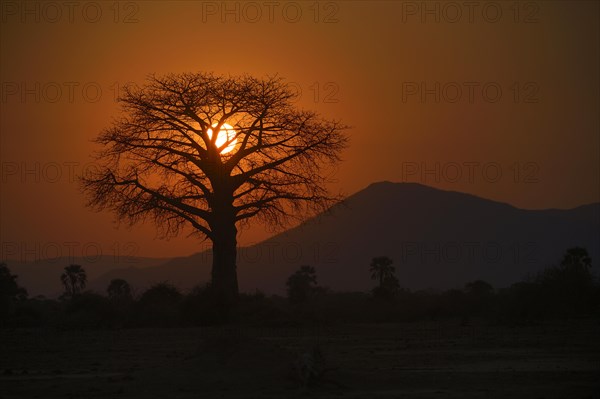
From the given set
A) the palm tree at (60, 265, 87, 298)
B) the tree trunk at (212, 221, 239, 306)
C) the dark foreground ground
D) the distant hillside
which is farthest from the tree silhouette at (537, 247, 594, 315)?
the distant hillside

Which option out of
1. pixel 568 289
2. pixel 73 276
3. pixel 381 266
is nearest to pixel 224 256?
pixel 568 289

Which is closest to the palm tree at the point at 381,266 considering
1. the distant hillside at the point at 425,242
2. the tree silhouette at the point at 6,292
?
the tree silhouette at the point at 6,292

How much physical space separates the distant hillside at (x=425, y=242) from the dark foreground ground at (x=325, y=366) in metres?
129

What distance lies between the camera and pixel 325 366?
16.3 metres

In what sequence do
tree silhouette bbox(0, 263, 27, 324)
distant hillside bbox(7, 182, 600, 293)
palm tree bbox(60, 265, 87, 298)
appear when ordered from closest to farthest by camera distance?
tree silhouette bbox(0, 263, 27, 324)
palm tree bbox(60, 265, 87, 298)
distant hillside bbox(7, 182, 600, 293)

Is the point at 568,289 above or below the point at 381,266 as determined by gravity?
→ below

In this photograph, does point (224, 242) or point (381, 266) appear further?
point (381, 266)

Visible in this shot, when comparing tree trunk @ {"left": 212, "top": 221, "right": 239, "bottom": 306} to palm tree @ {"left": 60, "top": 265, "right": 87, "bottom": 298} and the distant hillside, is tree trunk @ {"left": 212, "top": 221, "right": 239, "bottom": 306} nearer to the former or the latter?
palm tree @ {"left": 60, "top": 265, "right": 87, "bottom": 298}

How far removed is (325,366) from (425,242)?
15431 centimetres

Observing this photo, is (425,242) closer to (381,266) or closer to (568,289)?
(381,266)

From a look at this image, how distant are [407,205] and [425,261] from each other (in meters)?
21.9

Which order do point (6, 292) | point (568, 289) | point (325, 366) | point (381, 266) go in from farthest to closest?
point (381, 266) < point (6, 292) < point (568, 289) < point (325, 366)

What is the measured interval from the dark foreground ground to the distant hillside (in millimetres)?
129009

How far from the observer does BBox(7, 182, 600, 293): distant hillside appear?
159000 mm
